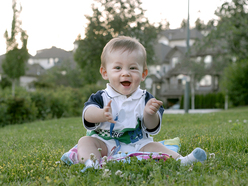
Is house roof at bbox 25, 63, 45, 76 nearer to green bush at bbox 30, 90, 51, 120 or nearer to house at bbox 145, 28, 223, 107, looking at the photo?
house at bbox 145, 28, 223, 107

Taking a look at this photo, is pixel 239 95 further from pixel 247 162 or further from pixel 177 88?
pixel 247 162

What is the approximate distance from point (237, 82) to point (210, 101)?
11.5 meters

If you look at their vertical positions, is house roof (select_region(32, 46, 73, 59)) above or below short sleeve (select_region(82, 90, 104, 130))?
above

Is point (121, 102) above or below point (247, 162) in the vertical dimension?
above

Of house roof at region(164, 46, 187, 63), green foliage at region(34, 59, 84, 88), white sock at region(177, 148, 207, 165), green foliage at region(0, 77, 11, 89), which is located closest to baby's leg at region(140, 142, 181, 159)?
white sock at region(177, 148, 207, 165)

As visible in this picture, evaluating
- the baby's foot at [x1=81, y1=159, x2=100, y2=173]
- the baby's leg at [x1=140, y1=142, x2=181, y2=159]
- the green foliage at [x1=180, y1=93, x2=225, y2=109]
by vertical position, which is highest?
the baby's leg at [x1=140, y1=142, x2=181, y2=159]

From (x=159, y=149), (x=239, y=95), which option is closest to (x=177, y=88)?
(x=239, y=95)

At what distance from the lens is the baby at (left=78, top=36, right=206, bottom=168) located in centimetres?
303

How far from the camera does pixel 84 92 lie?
1873 cm

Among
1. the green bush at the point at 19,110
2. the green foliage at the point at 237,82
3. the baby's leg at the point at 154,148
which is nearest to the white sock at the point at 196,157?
the baby's leg at the point at 154,148

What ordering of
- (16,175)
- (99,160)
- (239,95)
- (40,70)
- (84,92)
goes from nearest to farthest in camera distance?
(16,175) < (99,160) < (84,92) < (239,95) < (40,70)

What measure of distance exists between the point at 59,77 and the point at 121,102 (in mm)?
42548

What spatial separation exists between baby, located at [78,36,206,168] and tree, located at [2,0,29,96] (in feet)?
71.1

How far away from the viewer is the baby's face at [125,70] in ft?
9.94
